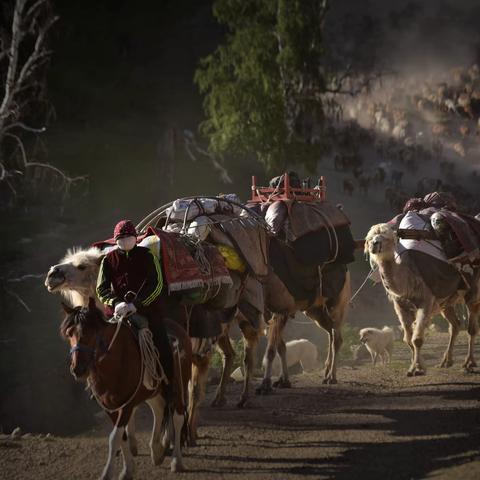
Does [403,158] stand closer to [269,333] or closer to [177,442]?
[269,333]

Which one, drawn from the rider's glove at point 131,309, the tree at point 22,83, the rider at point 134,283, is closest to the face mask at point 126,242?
the rider at point 134,283

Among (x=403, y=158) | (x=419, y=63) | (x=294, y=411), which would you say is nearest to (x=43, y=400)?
(x=294, y=411)

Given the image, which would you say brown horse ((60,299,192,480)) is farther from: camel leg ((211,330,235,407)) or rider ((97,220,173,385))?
camel leg ((211,330,235,407))

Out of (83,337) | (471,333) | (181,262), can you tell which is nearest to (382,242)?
(471,333)

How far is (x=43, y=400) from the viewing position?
18.5 metres

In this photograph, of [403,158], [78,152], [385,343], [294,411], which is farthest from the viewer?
[403,158]

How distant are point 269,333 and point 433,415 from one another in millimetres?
3754

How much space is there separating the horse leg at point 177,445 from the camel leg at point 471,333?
6666mm

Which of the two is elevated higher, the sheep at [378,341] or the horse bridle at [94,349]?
the horse bridle at [94,349]

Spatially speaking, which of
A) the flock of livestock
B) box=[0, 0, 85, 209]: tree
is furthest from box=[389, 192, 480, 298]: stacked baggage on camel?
the flock of livestock

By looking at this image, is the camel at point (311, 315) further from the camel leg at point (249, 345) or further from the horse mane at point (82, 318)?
the horse mane at point (82, 318)

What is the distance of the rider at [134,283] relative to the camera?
7.09 meters

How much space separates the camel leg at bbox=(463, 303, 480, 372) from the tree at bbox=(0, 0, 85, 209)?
910cm

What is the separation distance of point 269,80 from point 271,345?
15.7 metres
